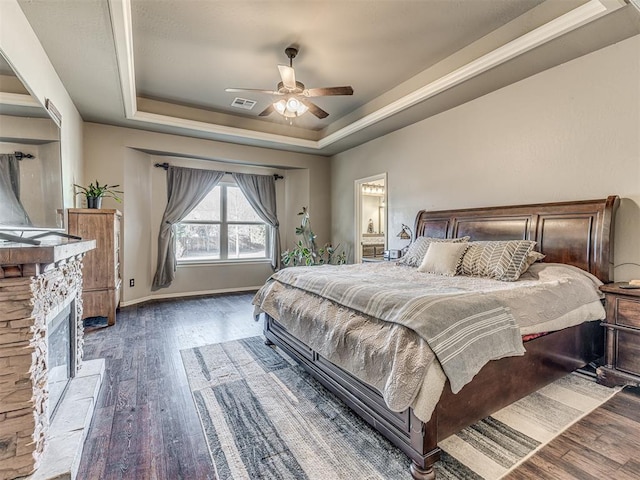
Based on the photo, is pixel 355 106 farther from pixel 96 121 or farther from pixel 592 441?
pixel 592 441

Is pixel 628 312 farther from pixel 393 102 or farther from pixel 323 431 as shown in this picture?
pixel 393 102

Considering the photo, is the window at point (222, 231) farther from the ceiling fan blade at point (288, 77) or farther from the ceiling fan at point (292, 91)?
the ceiling fan blade at point (288, 77)

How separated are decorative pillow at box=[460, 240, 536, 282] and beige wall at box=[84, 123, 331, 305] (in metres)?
3.81

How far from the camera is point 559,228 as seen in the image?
291cm

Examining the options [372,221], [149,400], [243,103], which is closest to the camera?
[149,400]

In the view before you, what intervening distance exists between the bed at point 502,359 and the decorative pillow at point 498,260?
37 centimetres

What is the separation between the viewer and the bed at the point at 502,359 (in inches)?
60.7

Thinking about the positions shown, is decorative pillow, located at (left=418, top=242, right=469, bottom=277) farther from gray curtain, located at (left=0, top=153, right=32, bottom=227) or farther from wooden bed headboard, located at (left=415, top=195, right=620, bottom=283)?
gray curtain, located at (left=0, top=153, right=32, bottom=227)

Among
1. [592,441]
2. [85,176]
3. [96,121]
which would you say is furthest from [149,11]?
[592,441]

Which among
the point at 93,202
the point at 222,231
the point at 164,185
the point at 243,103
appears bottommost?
the point at 222,231

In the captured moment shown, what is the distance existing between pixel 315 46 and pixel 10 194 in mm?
2875

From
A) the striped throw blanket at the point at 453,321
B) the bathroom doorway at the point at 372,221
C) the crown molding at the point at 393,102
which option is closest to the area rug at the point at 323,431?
the striped throw blanket at the point at 453,321

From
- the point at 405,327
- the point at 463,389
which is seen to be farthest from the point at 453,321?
the point at 463,389

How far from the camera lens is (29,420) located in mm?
1349
